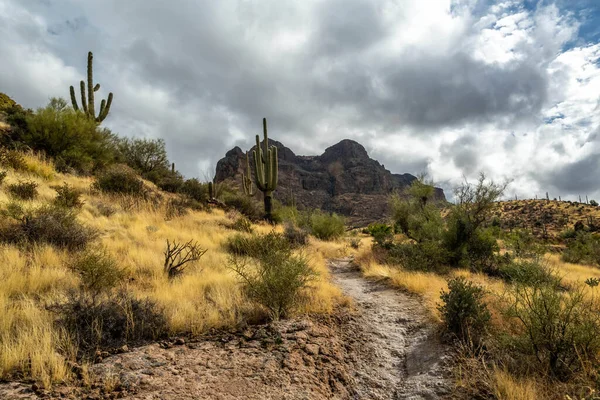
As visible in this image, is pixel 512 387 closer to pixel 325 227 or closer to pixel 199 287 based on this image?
pixel 199 287

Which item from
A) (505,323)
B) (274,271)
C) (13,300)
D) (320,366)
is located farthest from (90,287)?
(505,323)

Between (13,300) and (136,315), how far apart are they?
1.61 meters

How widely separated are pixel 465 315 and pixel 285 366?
2.56 m

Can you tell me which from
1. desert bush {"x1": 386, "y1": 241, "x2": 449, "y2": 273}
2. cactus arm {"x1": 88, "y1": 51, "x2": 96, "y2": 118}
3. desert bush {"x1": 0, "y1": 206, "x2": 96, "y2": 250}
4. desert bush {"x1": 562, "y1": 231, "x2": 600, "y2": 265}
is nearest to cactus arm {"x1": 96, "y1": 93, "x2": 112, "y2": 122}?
cactus arm {"x1": 88, "y1": 51, "x2": 96, "y2": 118}

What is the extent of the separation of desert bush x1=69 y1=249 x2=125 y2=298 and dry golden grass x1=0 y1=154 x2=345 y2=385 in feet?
0.51

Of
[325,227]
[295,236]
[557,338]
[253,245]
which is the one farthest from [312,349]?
[325,227]

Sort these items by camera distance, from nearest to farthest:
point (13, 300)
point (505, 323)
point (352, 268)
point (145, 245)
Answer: point (13, 300)
point (505, 323)
point (145, 245)
point (352, 268)

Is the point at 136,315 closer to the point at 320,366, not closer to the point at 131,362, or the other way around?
the point at 131,362

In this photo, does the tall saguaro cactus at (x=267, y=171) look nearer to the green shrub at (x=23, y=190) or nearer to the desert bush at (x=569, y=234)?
the green shrub at (x=23, y=190)

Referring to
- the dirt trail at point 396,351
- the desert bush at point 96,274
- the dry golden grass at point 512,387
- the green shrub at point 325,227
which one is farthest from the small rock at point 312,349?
the green shrub at point 325,227

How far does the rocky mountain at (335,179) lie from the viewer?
10456cm

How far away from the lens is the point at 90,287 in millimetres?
4523

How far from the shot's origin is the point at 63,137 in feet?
45.8

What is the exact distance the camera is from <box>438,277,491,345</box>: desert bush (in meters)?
4.05
